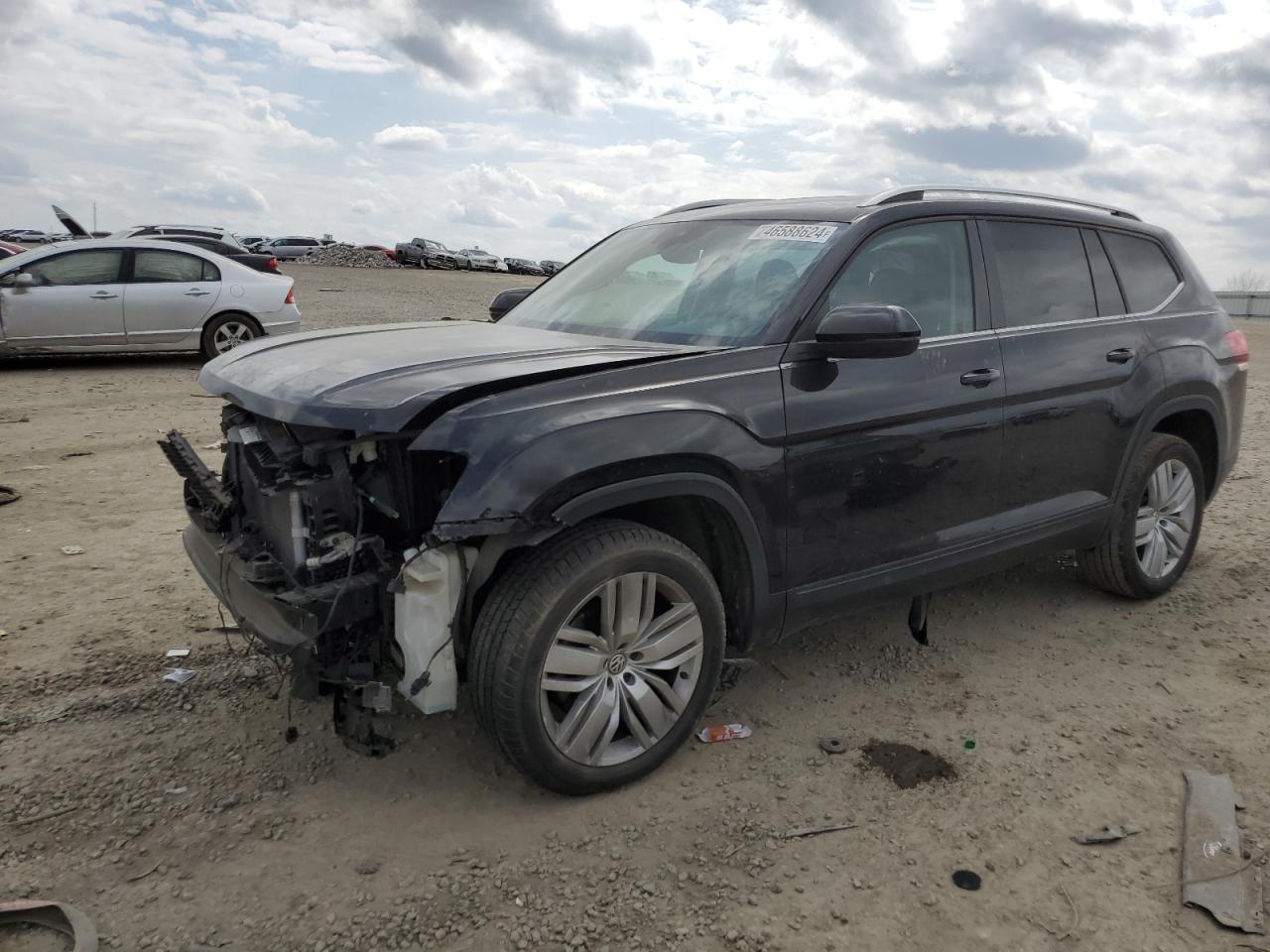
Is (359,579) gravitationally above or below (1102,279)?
below

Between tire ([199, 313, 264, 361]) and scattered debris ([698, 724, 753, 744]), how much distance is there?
10032 millimetres

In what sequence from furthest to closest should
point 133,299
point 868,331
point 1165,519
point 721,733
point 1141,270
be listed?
1. point 133,299
2. point 1165,519
3. point 1141,270
4. point 721,733
5. point 868,331

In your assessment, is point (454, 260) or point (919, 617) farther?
point (454, 260)

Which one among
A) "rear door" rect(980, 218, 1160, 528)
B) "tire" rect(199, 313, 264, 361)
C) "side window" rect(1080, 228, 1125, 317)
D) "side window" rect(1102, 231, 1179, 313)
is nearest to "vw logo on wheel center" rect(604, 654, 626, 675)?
"rear door" rect(980, 218, 1160, 528)

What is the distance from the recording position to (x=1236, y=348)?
511 cm

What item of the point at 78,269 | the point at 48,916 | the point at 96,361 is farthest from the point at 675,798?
the point at 96,361

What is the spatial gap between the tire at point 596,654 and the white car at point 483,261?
4790cm

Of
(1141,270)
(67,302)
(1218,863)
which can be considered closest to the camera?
(1218,863)

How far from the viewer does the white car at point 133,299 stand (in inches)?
441

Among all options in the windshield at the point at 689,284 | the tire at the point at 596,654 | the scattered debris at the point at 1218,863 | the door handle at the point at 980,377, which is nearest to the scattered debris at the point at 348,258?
the windshield at the point at 689,284

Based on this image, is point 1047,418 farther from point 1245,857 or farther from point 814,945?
point 814,945

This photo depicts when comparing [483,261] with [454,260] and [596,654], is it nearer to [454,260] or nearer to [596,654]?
[454,260]

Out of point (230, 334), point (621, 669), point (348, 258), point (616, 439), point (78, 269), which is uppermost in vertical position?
point (348, 258)

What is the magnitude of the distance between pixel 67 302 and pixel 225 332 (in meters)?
1.68
